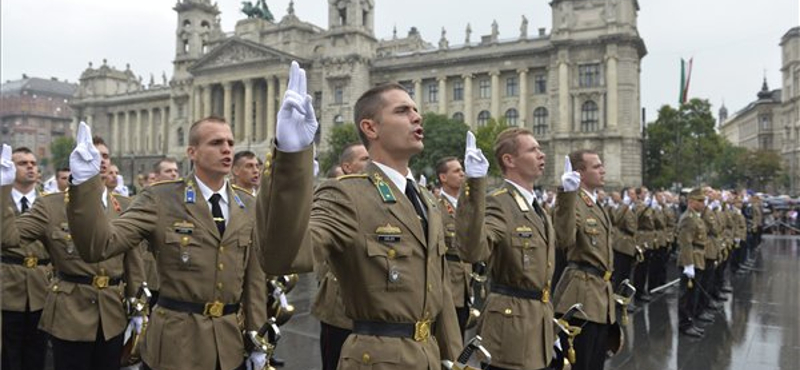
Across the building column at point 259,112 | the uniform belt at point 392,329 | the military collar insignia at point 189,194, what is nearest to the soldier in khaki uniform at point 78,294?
the military collar insignia at point 189,194

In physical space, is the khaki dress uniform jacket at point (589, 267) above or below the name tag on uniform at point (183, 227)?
below

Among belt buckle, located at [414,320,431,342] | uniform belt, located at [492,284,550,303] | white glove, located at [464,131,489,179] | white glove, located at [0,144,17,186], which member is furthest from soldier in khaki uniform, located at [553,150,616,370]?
white glove, located at [0,144,17,186]

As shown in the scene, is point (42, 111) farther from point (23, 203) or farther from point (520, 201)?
point (520, 201)

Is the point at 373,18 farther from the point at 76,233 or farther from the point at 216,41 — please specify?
the point at 76,233

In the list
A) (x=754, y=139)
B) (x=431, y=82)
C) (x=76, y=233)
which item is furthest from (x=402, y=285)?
(x=754, y=139)

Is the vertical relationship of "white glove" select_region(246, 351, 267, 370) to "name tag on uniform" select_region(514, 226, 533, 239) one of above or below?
below

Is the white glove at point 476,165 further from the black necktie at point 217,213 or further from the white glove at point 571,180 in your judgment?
the black necktie at point 217,213

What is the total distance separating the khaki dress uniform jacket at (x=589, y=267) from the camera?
5.64 m

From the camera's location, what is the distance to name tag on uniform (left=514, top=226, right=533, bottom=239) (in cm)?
455

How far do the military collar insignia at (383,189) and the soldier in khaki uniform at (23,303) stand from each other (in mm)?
4492

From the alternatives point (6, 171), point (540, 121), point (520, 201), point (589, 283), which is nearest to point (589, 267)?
point (589, 283)

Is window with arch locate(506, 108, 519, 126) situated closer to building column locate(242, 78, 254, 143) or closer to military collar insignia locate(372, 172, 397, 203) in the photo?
building column locate(242, 78, 254, 143)

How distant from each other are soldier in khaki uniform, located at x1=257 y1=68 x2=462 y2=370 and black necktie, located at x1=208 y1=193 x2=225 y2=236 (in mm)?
1493

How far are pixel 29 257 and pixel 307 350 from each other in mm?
3654
